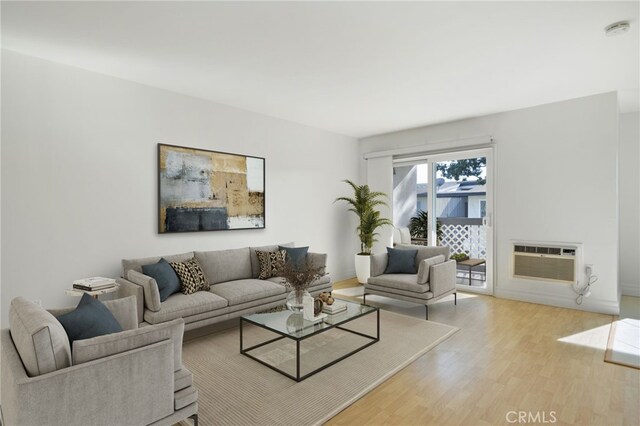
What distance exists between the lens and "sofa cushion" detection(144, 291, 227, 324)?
3.03 metres

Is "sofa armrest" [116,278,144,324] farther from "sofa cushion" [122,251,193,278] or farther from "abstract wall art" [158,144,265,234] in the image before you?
"abstract wall art" [158,144,265,234]

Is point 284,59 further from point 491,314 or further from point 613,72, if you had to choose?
point 491,314

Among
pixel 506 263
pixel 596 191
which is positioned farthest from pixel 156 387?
pixel 596 191

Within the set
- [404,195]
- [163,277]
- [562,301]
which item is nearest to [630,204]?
[562,301]

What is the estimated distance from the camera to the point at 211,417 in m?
2.18

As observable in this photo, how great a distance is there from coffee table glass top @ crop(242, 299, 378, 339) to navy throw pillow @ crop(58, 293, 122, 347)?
47.4 inches

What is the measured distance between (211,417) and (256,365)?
0.73 metres

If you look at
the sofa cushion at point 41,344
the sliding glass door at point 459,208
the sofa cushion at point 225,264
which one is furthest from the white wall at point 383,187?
the sofa cushion at point 41,344

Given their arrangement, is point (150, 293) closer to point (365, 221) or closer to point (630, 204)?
point (365, 221)

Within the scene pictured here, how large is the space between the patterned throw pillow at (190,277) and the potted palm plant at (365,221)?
9.57 ft

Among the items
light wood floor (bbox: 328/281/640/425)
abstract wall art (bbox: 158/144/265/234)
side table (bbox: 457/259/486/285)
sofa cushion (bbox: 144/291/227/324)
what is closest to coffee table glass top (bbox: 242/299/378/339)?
sofa cushion (bbox: 144/291/227/324)

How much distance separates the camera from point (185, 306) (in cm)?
320

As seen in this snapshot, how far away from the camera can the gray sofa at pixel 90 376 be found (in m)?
1.45

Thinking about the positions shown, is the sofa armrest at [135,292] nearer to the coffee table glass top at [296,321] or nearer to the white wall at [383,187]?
the coffee table glass top at [296,321]
